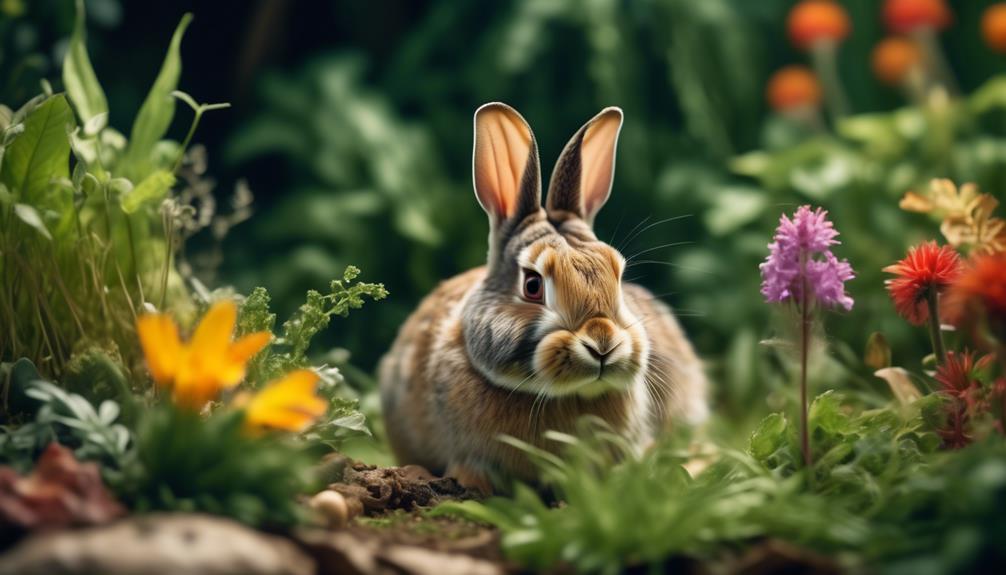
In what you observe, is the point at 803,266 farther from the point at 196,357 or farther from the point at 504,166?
the point at 196,357

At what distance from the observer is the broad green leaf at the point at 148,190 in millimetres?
3471

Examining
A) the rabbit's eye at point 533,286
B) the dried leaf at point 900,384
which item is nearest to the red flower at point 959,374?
the dried leaf at point 900,384

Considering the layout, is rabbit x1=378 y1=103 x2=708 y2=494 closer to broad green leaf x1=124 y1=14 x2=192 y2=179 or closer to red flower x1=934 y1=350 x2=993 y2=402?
red flower x1=934 y1=350 x2=993 y2=402

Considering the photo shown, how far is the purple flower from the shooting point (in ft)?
9.71

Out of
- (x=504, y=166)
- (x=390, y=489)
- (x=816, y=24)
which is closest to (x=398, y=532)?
(x=390, y=489)

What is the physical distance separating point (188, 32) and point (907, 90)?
192 inches

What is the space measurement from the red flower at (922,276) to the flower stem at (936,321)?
0.04ft

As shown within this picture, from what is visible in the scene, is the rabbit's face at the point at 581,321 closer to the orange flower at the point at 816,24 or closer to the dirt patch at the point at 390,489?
the dirt patch at the point at 390,489

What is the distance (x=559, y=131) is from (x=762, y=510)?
158 inches

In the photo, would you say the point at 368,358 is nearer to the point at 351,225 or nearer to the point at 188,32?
the point at 351,225

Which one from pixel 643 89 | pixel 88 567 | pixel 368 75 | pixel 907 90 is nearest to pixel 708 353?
pixel 643 89

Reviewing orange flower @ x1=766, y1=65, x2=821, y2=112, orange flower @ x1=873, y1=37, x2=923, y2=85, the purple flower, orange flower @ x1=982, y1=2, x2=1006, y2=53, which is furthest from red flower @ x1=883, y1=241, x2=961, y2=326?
orange flower @ x1=873, y1=37, x2=923, y2=85

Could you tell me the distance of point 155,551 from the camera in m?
2.25

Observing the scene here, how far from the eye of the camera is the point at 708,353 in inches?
227
